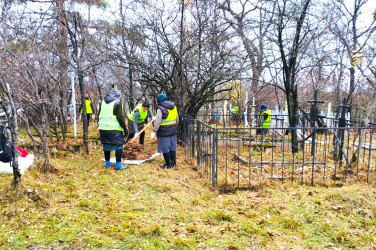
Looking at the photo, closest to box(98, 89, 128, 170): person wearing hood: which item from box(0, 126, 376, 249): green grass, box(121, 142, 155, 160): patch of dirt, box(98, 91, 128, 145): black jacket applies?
box(98, 91, 128, 145): black jacket

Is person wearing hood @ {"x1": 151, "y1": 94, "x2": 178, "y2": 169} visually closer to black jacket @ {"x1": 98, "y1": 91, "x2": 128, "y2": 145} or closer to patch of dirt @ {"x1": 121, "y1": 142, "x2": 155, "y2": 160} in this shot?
black jacket @ {"x1": 98, "y1": 91, "x2": 128, "y2": 145}

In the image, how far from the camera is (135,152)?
6.68 m

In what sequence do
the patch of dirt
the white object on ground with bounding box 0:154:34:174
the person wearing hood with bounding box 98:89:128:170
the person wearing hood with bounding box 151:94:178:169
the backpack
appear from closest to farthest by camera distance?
1. the backpack
2. the white object on ground with bounding box 0:154:34:174
3. the person wearing hood with bounding box 98:89:128:170
4. the person wearing hood with bounding box 151:94:178:169
5. the patch of dirt

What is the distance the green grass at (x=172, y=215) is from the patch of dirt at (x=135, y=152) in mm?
1447

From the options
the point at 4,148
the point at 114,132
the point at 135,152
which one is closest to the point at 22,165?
the point at 4,148

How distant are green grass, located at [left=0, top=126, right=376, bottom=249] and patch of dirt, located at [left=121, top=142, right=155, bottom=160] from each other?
4.75ft

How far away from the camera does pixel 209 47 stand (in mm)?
7520

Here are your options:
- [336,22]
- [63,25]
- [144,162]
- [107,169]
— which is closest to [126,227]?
[107,169]

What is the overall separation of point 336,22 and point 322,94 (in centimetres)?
947

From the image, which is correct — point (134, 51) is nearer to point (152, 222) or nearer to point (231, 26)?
point (231, 26)

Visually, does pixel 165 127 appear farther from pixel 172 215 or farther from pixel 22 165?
pixel 22 165

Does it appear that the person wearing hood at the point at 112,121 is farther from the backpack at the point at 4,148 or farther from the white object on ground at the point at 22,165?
the backpack at the point at 4,148

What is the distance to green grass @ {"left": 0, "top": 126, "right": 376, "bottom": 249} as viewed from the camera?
2.97 metres

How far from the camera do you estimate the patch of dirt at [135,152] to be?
6.42 meters
